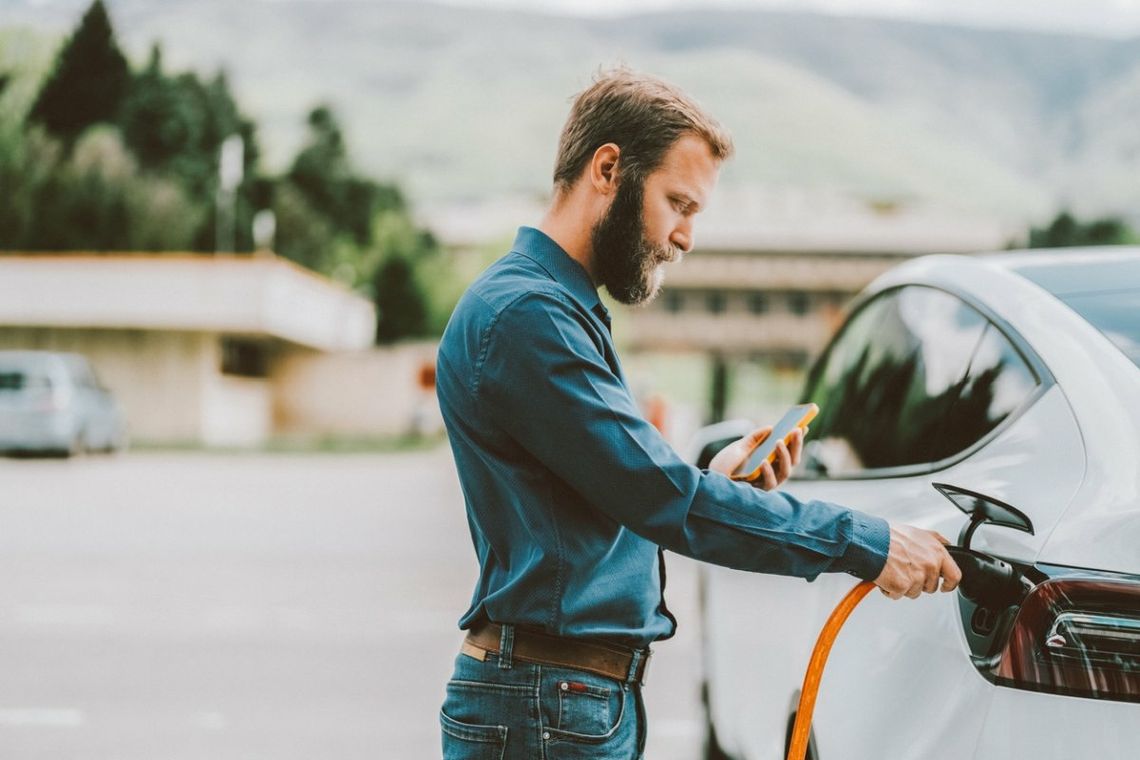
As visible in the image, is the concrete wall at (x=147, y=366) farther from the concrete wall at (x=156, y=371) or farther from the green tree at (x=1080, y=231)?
the green tree at (x=1080, y=231)

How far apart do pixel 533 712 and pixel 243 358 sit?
4319 cm

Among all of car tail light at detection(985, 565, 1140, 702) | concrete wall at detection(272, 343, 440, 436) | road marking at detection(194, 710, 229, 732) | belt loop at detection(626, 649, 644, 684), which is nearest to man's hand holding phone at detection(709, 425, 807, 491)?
belt loop at detection(626, 649, 644, 684)

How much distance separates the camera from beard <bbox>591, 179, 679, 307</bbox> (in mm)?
2006

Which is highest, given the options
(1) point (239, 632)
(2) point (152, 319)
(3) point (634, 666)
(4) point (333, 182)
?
(4) point (333, 182)

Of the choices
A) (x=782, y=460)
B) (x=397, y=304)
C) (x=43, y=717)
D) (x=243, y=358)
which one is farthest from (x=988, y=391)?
(x=397, y=304)

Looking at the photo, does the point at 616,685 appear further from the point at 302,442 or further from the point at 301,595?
the point at 302,442

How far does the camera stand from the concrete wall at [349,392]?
47.3 m

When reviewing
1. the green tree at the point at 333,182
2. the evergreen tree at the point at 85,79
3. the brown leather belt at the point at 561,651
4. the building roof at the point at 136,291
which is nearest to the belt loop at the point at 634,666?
the brown leather belt at the point at 561,651

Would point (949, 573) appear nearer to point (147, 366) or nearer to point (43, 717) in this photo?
point (43, 717)

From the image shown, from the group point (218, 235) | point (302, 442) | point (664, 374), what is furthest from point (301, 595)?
point (664, 374)

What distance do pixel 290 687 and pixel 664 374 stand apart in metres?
83.5

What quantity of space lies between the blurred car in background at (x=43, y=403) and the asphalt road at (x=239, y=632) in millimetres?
6848

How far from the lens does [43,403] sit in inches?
888

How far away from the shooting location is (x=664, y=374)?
293 feet
